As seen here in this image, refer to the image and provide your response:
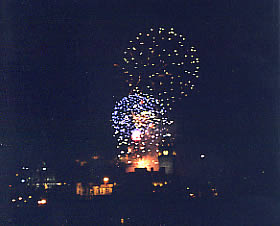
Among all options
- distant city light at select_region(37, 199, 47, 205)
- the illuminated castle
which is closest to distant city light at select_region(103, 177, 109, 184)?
distant city light at select_region(37, 199, 47, 205)

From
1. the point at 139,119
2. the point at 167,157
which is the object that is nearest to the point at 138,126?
the point at 139,119

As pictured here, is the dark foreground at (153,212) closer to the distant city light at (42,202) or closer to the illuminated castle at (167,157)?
→ the distant city light at (42,202)

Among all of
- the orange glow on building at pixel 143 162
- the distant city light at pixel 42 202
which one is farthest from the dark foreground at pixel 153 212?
the orange glow on building at pixel 143 162

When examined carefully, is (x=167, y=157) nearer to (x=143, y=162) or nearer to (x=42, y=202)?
(x=143, y=162)

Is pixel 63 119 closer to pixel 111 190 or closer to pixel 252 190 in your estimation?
pixel 111 190

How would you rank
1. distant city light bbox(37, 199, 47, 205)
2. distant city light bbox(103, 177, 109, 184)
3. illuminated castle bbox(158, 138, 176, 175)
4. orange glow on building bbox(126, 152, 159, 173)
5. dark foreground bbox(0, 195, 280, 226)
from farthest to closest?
illuminated castle bbox(158, 138, 176, 175), orange glow on building bbox(126, 152, 159, 173), distant city light bbox(103, 177, 109, 184), distant city light bbox(37, 199, 47, 205), dark foreground bbox(0, 195, 280, 226)

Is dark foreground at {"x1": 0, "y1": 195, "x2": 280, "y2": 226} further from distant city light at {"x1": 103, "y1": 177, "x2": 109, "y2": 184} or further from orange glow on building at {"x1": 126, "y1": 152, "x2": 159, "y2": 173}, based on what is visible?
orange glow on building at {"x1": 126, "y1": 152, "x2": 159, "y2": 173}

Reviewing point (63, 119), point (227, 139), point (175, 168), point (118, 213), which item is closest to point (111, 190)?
point (118, 213)

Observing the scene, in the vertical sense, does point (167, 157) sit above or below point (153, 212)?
above

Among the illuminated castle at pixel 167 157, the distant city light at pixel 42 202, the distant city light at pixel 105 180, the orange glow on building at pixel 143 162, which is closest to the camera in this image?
the distant city light at pixel 42 202

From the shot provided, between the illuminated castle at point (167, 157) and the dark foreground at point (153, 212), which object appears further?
the illuminated castle at point (167, 157)
